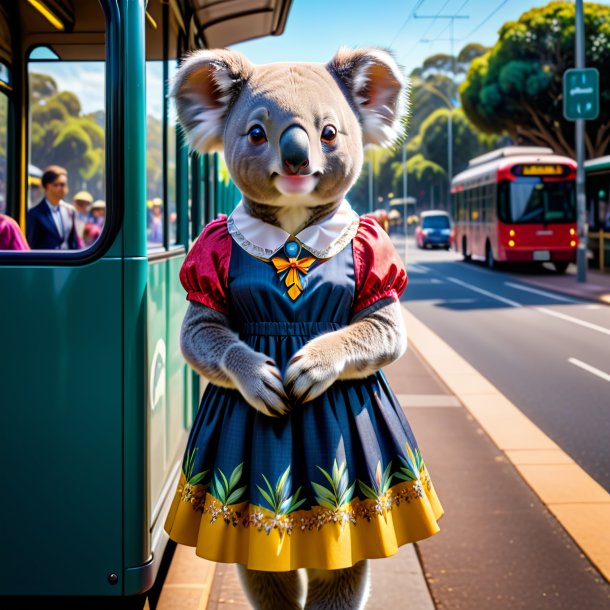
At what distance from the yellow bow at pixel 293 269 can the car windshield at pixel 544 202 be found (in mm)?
21978

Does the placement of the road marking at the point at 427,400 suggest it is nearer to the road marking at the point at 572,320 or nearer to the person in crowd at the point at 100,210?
the person in crowd at the point at 100,210

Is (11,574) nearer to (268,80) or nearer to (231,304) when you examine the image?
(231,304)

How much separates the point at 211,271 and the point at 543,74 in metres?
37.7

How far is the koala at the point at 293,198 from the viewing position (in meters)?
2.56

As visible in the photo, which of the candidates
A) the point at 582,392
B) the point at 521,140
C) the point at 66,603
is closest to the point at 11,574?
the point at 66,603

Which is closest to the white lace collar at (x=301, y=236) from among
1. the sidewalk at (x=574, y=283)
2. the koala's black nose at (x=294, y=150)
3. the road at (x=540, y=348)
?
the koala's black nose at (x=294, y=150)

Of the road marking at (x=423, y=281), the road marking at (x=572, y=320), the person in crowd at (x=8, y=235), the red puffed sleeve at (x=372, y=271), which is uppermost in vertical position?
the road marking at (x=423, y=281)

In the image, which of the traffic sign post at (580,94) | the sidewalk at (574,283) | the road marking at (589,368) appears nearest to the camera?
the road marking at (589,368)

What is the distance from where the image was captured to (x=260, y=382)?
2.49 m

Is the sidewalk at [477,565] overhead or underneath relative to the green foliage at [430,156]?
underneath

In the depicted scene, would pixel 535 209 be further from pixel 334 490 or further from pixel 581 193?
pixel 334 490

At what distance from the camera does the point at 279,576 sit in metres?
2.84

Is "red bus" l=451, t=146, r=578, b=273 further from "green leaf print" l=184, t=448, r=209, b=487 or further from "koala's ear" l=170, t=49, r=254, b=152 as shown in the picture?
"green leaf print" l=184, t=448, r=209, b=487

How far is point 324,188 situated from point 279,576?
1.25 metres
